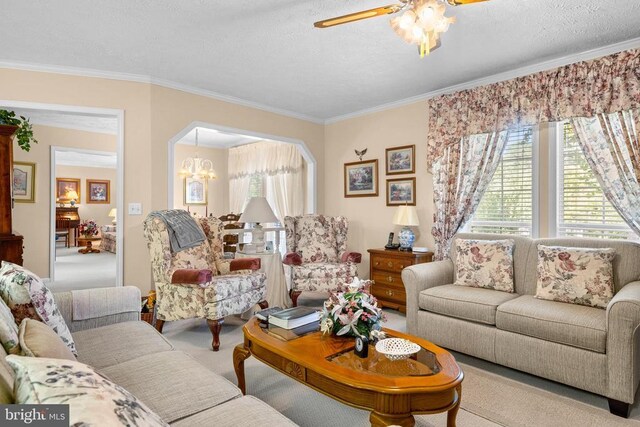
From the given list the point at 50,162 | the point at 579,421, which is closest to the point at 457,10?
the point at 579,421

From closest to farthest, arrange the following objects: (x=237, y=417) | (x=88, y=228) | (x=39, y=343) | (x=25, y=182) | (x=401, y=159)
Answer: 1. (x=39, y=343)
2. (x=237, y=417)
3. (x=401, y=159)
4. (x=25, y=182)
5. (x=88, y=228)

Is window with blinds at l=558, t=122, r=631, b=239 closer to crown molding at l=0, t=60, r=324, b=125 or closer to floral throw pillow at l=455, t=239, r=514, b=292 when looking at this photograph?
floral throw pillow at l=455, t=239, r=514, b=292

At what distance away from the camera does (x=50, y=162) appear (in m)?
5.59

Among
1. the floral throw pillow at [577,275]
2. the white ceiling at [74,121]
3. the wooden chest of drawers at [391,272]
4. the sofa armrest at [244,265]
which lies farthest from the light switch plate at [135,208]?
the floral throw pillow at [577,275]

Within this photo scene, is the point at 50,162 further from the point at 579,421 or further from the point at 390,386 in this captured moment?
the point at 579,421

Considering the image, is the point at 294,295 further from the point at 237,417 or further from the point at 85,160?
Answer: the point at 85,160

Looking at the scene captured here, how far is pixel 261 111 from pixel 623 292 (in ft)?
13.6

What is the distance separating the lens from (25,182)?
17.6 ft

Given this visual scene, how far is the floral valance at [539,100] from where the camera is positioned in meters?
2.90

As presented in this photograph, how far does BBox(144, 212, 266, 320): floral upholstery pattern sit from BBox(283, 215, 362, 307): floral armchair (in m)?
0.67

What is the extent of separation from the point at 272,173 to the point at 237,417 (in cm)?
559

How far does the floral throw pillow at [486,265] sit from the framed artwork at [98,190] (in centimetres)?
1149

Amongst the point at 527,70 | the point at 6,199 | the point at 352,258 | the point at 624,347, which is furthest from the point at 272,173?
the point at 624,347

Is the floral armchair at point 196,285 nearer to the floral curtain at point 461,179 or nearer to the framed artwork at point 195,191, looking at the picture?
the floral curtain at point 461,179
